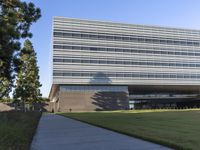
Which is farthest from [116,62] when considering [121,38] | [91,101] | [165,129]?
[165,129]

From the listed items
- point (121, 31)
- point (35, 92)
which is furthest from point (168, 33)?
point (35, 92)

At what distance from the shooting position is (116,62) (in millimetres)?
103875

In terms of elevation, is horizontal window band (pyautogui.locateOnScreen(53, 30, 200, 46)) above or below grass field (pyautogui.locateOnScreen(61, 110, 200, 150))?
above

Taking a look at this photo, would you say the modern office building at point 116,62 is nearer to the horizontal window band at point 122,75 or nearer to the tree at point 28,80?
the horizontal window band at point 122,75

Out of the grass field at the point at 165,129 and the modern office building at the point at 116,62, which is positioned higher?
the modern office building at the point at 116,62

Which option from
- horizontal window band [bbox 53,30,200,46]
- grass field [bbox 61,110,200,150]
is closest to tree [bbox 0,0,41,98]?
grass field [bbox 61,110,200,150]

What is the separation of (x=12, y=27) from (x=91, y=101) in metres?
89.0

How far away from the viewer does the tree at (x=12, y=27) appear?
11.9 meters

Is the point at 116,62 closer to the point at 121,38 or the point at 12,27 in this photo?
the point at 121,38

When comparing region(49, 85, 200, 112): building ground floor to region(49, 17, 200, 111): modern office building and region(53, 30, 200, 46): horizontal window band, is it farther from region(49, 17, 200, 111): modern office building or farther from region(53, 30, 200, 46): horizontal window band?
region(53, 30, 200, 46): horizontal window band

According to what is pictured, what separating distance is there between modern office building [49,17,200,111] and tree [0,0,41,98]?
79480mm

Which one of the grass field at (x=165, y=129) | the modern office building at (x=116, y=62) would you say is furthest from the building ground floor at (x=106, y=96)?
the grass field at (x=165, y=129)

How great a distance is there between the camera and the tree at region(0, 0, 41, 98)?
39.1ft

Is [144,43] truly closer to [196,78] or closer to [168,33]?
[168,33]
